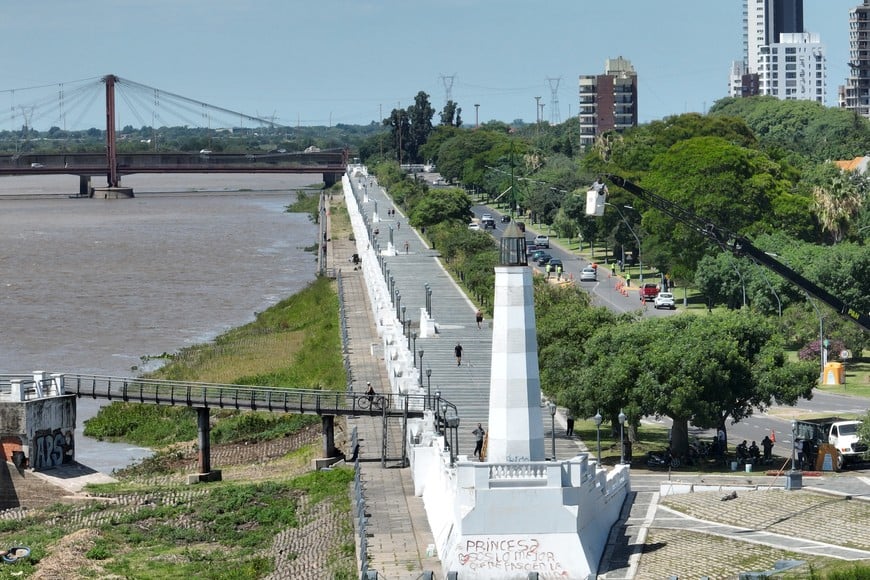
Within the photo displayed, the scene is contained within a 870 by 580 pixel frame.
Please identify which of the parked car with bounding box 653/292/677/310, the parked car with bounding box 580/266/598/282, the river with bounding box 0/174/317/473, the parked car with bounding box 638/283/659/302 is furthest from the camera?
the parked car with bounding box 580/266/598/282

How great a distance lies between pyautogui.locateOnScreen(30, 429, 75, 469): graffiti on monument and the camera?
160 feet

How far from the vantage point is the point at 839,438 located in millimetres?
42094

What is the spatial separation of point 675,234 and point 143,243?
6504 centimetres

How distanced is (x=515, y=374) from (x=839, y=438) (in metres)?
13.6

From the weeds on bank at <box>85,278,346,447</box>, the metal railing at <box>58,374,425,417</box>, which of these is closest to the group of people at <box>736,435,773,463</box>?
the metal railing at <box>58,374,425,417</box>

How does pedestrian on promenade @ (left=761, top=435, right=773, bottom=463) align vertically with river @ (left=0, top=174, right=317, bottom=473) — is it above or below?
below

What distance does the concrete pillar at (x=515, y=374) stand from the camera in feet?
102

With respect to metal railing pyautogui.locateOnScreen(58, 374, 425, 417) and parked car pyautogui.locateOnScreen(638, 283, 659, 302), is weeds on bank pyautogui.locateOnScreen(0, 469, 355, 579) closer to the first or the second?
metal railing pyautogui.locateOnScreen(58, 374, 425, 417)

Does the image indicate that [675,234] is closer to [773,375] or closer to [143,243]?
[773,375]

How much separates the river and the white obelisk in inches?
904

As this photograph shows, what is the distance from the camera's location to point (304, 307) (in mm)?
88000

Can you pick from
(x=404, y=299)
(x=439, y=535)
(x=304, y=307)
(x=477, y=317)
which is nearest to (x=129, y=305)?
(x=304, y=307)

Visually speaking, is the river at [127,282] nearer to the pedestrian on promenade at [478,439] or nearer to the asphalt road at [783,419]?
the pedestrian on promenade at [478,439]

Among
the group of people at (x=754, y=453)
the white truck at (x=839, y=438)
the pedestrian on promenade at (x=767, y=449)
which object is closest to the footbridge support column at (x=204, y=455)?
the group of people at (x=754, y=453)
